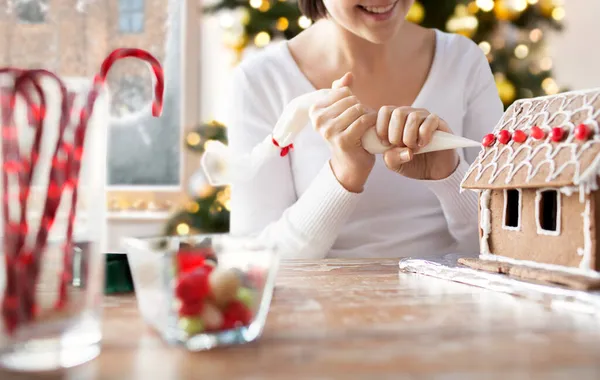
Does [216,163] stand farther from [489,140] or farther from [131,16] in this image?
[131,16]

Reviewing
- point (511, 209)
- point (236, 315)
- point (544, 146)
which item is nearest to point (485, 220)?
point (511, 209)

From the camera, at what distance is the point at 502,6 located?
248cm

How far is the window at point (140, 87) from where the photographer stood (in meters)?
3.18

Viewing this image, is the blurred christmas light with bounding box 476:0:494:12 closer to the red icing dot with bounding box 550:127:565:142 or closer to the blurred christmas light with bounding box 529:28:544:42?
the blurred christmas light with bounding box 529:28:544:42

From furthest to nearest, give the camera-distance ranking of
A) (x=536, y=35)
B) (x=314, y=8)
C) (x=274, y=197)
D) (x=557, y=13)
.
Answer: (x=536, y=35) → (x=557, y=13) → (x=314, y=8) → (x=274, y=197)

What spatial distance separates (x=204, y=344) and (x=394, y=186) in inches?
35.9

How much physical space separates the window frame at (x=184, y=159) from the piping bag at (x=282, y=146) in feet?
7.26

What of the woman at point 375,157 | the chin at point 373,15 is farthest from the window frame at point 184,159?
the chin at point 373,15

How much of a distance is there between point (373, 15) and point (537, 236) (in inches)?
22.4

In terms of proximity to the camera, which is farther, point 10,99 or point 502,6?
point 502,6

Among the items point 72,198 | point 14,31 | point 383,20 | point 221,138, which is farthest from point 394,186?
point 14,31

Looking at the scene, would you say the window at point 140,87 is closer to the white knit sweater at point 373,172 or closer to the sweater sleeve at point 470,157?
the white knit sweater at point 373,172

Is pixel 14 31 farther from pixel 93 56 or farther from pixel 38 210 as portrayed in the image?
pixel 38 210

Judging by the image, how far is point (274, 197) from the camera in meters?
1.38
